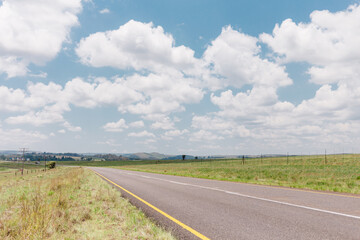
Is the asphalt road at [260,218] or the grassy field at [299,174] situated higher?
the asphalt road at [260,218]

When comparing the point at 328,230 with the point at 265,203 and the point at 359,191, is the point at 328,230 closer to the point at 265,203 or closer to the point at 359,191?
the point at 265,203

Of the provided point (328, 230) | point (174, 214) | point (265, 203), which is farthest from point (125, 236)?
point (265, 203)

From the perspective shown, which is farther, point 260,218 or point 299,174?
point 299,174

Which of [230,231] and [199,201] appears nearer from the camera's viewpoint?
[230,231]

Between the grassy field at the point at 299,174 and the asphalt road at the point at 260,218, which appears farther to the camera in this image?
the grassy field at the point at 299,174

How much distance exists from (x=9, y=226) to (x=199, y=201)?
6.01m

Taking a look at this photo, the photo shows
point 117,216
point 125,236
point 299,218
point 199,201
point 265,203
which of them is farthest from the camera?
point 199,201

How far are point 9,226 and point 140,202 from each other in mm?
4696

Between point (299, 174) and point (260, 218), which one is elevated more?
point (260, 218)

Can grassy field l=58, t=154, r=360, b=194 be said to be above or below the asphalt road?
below

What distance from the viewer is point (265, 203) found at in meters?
8.51

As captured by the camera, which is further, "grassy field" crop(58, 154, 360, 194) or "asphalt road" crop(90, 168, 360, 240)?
"grassy field" crop(58, 154, 360, 194)

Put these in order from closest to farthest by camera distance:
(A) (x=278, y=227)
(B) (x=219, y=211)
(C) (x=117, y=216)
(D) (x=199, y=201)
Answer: (A) (x=278, y=227) → (C) (x=117, y=216) → (B) (x=219, y=211) → (D) (x=199, y=201)

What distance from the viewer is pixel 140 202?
383 inches
